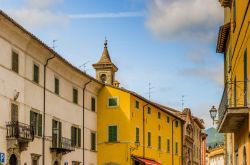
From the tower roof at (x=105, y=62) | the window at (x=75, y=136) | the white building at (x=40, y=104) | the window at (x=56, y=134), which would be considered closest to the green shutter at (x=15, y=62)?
the white building at (x=40, y=104)

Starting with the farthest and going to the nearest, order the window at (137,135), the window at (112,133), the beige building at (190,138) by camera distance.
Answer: the beige building at (190,138) → the window at (137,135) → the window at (112,133)

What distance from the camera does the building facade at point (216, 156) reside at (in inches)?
4968

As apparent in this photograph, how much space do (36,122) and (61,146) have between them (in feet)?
13.8

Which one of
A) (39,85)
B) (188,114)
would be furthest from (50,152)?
(188,114)

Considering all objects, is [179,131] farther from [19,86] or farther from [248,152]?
[248,152]

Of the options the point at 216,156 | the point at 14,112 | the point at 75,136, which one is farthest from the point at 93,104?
the point at 216,156

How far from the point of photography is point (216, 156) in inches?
5231

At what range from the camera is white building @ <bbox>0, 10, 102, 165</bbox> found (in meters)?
31.9

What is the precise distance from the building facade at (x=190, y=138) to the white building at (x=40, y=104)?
25.4 m

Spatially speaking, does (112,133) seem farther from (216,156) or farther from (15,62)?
(216,156)

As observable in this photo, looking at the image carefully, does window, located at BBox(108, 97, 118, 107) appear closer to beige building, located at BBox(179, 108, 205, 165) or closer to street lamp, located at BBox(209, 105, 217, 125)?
beige building, located at BBox(179, 108, 205, 165)

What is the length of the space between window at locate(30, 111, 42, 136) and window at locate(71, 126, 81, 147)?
273 inches

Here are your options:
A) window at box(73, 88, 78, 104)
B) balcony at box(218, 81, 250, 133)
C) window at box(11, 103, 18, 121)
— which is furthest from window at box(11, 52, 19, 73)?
balcony at box(218, 81, 250, 133)

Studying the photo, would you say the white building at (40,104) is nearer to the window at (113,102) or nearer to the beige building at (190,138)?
the window at (113,102)
